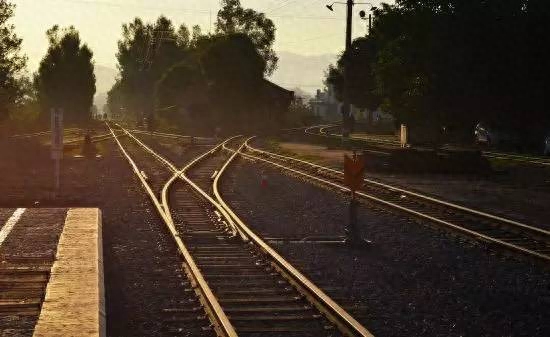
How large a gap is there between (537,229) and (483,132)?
119 feet

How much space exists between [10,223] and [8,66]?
3550 centimetres

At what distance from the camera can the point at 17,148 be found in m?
36.6

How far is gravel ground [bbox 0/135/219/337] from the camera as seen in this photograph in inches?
300

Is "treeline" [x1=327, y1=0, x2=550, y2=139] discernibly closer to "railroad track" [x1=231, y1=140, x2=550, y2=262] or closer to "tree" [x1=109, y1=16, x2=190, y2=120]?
"railroad track" [x1=231, y1=140, x2=550, y2=262]

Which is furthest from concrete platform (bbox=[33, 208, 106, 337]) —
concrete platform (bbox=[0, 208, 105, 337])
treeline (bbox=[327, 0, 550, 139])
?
treeline (bbox=[327, 0, 550, 139])

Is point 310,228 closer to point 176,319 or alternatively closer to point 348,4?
point 176,319

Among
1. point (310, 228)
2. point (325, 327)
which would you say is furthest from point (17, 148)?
point (325, 327)

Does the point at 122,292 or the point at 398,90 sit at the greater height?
the point at 398,90

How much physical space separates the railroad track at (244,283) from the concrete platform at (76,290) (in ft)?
3.64

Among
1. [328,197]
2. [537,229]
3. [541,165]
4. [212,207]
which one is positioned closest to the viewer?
[537,229]

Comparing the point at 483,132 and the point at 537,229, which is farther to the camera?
the point at 483,132

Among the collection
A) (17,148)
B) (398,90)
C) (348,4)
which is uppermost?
(348,4)

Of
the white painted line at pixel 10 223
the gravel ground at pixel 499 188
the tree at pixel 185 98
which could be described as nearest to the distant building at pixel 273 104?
the tree at pixel 185 98

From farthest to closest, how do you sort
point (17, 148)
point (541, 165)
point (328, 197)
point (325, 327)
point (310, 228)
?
point (17, 148) < point (541, 165) < point (328, 197) < point (310, 228) < point (325, 327)
